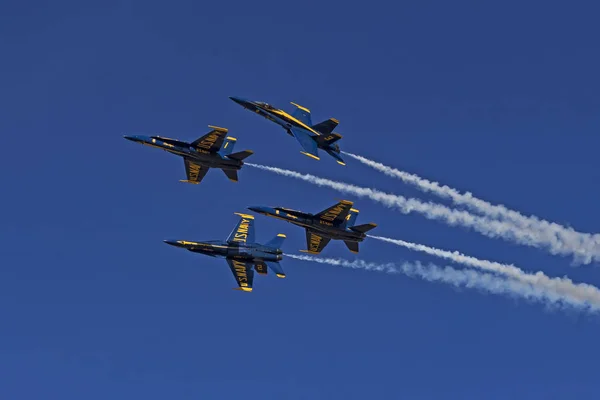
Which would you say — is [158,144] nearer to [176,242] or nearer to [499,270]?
[176,242]

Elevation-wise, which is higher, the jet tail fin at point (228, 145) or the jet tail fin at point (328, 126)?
the jet tail fin at point (328, 126)

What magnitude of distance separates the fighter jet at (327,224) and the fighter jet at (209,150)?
6332 millimetres

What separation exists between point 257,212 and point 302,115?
15675 millimetres

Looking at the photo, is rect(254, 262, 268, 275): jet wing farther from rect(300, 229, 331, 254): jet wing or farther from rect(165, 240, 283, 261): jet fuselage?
rect(300, 229, 331, 254): jet wing

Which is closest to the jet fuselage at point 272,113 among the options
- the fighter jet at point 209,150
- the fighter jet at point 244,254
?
the fighter jet at point 209,150

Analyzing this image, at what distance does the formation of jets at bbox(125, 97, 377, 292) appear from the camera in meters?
113

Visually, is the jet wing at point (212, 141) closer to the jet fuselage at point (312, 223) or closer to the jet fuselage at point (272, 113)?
the jet fuselage at point (312, 223)

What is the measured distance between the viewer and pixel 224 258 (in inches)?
4599

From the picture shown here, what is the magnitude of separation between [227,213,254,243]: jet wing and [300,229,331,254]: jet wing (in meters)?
8.35

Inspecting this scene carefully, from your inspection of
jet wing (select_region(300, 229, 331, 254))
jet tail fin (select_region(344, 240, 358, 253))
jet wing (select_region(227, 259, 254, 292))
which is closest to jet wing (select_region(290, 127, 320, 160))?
jet wing (select_region(300, 229, 331, 254))

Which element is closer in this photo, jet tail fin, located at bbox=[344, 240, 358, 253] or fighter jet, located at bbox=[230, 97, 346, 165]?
jet tail fin, located at bbox=[344, 240, 358, 253]

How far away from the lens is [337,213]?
112562mm

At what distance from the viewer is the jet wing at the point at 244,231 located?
119562mm

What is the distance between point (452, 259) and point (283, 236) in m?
21.3
